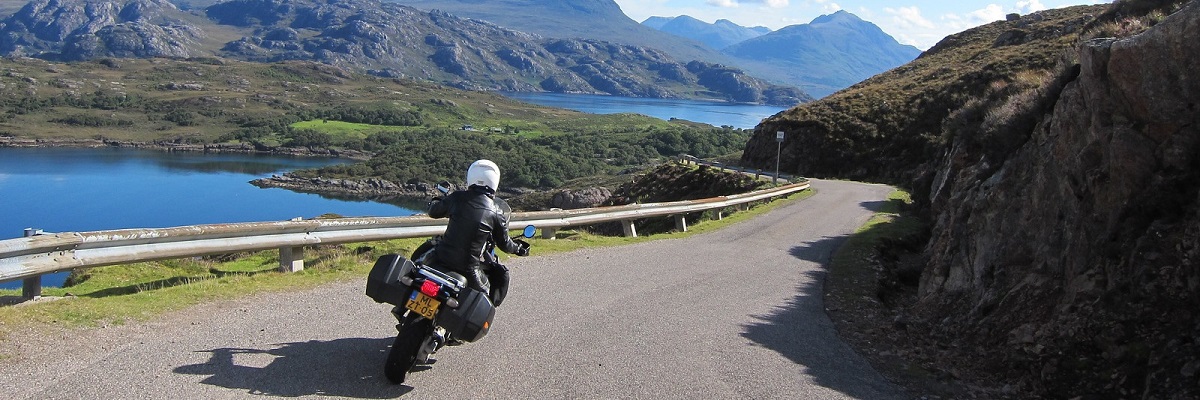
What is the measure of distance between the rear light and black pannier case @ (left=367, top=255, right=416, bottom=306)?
0.11m

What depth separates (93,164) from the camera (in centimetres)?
10569

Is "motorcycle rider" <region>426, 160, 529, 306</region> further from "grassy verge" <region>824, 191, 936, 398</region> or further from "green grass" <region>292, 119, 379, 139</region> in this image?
"green grass" <region>292, 119, 379, 139</region>

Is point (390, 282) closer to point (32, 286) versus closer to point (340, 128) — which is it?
point (32, 286)

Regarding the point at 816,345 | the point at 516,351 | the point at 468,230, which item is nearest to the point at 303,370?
the point at 468,230

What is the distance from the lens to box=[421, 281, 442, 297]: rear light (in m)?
5.19

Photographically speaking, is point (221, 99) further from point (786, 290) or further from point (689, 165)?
point (786, 290)

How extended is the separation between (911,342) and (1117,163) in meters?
2.43

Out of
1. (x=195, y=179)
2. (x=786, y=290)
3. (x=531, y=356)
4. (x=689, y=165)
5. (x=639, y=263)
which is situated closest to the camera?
(x=531, y=356)

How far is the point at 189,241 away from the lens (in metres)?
7.91

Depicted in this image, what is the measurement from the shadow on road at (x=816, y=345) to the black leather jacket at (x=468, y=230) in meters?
2.76

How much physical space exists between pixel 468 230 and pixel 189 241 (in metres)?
3.89

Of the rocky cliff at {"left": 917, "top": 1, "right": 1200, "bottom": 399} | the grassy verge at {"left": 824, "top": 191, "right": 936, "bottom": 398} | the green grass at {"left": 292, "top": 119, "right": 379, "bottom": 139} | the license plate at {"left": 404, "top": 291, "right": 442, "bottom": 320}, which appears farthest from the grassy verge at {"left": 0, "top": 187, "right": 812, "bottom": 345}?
the green grass at {"left": 292, "top": 119, "right": 379, "bottom": 139}

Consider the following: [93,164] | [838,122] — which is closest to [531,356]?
[838,122]

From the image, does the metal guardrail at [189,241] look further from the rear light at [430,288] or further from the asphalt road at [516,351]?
the rear light at [430,288]
